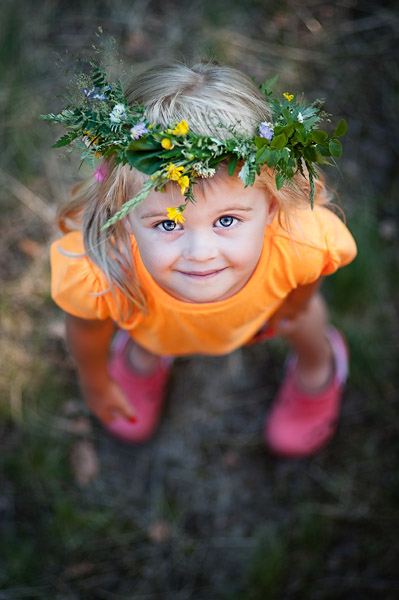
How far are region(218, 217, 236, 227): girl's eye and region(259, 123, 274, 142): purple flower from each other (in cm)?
23

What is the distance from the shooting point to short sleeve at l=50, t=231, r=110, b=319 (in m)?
1.92

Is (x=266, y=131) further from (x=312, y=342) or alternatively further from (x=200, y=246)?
(x=312, y=342)

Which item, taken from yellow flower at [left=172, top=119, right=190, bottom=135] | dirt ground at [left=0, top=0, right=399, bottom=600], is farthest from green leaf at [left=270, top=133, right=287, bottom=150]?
dirt ground at [left=0, top=0, right=399, bottom=600]

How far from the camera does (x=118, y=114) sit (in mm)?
1498

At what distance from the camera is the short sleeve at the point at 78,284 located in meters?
1.92

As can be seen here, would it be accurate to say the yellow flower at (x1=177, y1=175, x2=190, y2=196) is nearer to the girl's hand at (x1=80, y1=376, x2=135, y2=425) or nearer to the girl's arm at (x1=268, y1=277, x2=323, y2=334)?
the girl's arm at (x1=268, y1=277, x2=323, y2=334)

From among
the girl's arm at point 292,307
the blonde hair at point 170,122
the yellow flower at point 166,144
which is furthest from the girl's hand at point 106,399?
the yellow flower at point 166,144

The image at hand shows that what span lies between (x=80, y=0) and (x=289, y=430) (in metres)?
2.86

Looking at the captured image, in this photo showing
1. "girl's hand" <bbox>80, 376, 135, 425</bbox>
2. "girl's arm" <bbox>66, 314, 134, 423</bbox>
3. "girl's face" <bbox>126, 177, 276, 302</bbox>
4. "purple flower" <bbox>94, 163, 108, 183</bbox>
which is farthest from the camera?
"girl's hand" <bbox>80, 376, 135, 425</bbox>

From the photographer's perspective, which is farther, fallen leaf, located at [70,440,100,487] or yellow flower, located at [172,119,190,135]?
fallen leaf, located at [70,440,100,487]

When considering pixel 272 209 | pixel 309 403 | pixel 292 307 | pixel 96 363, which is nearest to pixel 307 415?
pixel 309 403

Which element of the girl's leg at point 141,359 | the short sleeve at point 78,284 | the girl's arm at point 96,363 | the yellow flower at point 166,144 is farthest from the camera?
the girl's leg at point 141,359

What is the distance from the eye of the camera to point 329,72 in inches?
137

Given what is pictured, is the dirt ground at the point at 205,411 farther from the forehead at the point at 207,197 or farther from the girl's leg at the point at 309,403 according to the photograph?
the forehead at the point at 207,197
